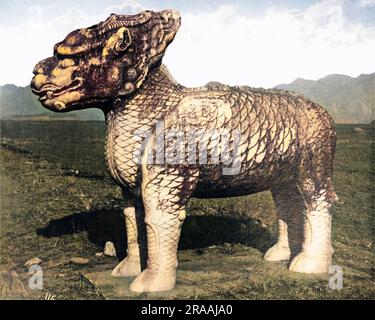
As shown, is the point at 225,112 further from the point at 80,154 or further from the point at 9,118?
the point at 9,118

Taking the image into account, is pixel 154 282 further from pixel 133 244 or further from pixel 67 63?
pixel 67 63

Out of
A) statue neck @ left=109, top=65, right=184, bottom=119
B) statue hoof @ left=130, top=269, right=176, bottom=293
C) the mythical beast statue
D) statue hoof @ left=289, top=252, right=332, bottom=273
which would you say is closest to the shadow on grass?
statue hoof @ left=289, top=252, right=332, bottom=273

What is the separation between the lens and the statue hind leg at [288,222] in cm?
546

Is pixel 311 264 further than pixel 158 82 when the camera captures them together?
Yes

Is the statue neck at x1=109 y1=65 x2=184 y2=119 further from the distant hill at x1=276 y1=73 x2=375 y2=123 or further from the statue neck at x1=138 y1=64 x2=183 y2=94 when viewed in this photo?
the distant hill at x1=276 y1=73 x2=375 y2=123

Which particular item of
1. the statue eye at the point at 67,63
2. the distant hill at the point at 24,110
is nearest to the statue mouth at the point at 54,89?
the statue eye at the point at 67,63

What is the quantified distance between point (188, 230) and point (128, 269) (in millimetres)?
1935

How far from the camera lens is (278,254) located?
5902 mm

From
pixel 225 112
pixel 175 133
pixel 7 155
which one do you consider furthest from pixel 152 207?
pixel 7 155

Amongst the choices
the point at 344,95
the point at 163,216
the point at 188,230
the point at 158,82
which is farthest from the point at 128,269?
the point at 344,95

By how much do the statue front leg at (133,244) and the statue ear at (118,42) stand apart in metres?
1.42

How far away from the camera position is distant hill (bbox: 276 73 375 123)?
9914 millimetres

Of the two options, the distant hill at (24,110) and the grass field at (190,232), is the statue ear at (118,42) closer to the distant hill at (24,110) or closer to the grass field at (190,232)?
the grass field at (190,232)

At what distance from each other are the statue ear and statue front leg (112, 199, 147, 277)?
1423 millimetres
